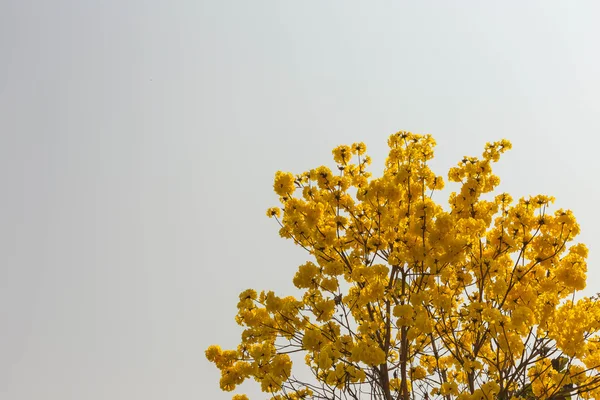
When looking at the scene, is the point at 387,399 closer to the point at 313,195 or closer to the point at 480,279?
the point at 480,279

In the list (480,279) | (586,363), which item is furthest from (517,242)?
(586,363)

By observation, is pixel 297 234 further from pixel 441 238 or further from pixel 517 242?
pixel 517 242

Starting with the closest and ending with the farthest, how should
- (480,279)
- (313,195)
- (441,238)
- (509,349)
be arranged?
1. (509,349)
2. (441,238)
3. (480,279)
4. (313,195)

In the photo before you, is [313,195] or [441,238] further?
[313,195]

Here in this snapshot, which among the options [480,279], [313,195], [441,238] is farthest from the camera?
[313,195]

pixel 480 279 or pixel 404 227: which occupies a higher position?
pixel 404 227

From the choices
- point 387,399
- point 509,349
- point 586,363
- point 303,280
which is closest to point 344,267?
point 303,280

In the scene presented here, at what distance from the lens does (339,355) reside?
184 inches

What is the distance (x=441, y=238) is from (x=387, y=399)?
175 cm

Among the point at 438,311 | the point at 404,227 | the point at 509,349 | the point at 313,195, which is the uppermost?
the point at 313,195

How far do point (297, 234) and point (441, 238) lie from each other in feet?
5.15

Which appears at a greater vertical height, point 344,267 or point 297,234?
point 297,234

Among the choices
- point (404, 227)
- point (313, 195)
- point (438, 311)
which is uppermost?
point (313, 195)

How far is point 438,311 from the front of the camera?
5441 mm
